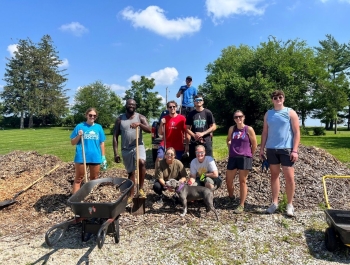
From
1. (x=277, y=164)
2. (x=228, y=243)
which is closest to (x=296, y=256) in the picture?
(x=228, y=243)

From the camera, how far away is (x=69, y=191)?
5.93m

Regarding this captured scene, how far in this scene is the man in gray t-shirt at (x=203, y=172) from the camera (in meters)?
4.74

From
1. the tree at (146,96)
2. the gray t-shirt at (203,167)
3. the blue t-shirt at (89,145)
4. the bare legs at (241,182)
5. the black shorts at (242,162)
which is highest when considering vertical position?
the tree at (146,96)

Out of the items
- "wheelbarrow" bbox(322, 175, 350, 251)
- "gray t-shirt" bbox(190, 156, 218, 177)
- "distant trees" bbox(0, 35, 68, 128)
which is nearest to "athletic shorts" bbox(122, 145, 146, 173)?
"gray t-shirt" bbox(190, 156, 218, 177)

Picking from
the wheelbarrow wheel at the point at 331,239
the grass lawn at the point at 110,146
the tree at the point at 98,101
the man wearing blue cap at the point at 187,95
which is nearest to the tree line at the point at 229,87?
the tree at the point at 98,101

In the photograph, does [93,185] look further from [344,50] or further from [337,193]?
[344,50]

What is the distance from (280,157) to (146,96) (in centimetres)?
3322

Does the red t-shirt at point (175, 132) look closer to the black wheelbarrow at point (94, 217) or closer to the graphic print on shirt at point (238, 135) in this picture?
the graphic print on shirt at point (238, 135)

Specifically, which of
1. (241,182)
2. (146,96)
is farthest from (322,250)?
(146,96)

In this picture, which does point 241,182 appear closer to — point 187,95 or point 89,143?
point 89,143

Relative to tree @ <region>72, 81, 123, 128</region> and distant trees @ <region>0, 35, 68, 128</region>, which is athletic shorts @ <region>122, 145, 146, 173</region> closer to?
tree @ <region>72, 81, 123, 128</region>

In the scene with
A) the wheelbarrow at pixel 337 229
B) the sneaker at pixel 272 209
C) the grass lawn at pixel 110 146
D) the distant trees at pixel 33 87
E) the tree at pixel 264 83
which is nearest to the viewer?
the wheelbarrow at pixel 337 229

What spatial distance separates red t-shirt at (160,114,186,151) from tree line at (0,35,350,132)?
18.6 meters

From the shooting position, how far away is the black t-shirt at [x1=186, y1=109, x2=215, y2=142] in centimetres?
521
